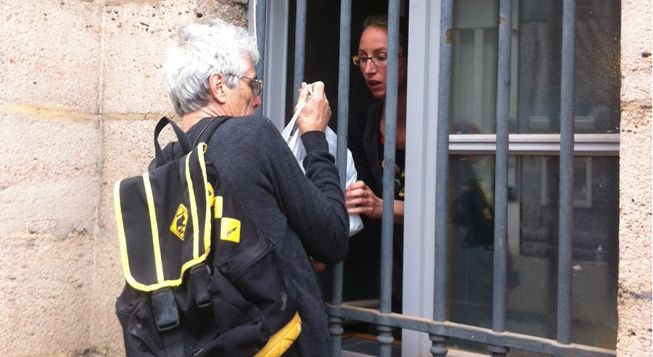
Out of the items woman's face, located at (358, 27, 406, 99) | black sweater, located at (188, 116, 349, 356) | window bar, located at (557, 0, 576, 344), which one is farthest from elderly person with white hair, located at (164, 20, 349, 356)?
woman's face, located at (358, 27, 406, 99)

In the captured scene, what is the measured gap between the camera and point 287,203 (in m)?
1.88

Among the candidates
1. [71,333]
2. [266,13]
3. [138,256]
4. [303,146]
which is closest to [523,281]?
[303,146]

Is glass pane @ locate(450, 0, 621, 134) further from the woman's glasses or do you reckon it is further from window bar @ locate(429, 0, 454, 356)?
the woman's glasses

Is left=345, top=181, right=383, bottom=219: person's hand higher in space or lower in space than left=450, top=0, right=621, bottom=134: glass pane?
lower

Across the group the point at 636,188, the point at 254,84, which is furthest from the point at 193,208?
the point at 636,188

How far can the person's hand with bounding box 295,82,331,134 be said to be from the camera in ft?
6.96

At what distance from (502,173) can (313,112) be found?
56 centimetres

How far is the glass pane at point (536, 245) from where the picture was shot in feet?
6.43

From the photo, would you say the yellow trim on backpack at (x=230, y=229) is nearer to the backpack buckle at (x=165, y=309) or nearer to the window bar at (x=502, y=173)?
the backpack buckle at (x=165, y=309)

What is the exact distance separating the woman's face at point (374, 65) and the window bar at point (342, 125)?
51 cm

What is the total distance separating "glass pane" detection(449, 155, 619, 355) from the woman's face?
2.09 ft

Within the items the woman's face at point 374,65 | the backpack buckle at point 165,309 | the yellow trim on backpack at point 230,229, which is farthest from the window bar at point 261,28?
the backpack buckle at point 165,309

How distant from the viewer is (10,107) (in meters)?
2.49

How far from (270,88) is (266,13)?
257 mm
